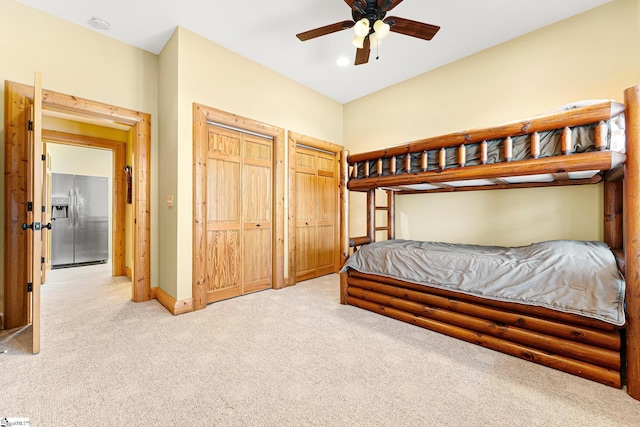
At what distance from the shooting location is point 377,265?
2.71 m

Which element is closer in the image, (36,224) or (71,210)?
(36,224)

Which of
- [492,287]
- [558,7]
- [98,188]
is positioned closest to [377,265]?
[492,287]

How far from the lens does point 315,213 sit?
4.34 metres

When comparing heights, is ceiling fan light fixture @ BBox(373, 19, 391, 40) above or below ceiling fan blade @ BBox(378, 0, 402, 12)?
below

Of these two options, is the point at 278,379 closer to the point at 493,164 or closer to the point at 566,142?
the point at 493,164

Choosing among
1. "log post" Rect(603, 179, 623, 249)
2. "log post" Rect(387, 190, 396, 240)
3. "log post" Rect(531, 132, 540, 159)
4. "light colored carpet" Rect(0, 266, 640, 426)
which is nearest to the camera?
"light colored carpet" Rect(0, 266, 640, 426)

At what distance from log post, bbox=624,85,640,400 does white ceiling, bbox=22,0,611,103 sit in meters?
1.71

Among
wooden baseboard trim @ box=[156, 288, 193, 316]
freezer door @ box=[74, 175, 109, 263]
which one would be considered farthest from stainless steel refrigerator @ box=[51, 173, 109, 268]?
wooden baseboard trim @ box=[156, 288, 193, 316]

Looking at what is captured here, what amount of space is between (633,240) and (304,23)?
126 inches

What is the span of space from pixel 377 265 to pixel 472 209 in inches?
62.4

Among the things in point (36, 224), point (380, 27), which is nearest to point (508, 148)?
point (380, 27)

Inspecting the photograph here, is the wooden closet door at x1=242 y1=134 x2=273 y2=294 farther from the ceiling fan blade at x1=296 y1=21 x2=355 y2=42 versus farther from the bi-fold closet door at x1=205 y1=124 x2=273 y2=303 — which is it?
the ceiling fan blade at x1=296 y1=21 x2=355 y2=42

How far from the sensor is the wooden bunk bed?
1.53 meters

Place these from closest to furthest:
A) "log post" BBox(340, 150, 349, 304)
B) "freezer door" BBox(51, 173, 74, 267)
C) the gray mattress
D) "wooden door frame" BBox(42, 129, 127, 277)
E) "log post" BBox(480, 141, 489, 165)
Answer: the gray mattress
"log post" BBox(480, 141, 489, 165)
"log post" BBox(340, 150, 349, 304)
"wooden door frame" BBox(42, 129, 127, 277)
"freezer door" BBox(51, 173, 74, 267)
